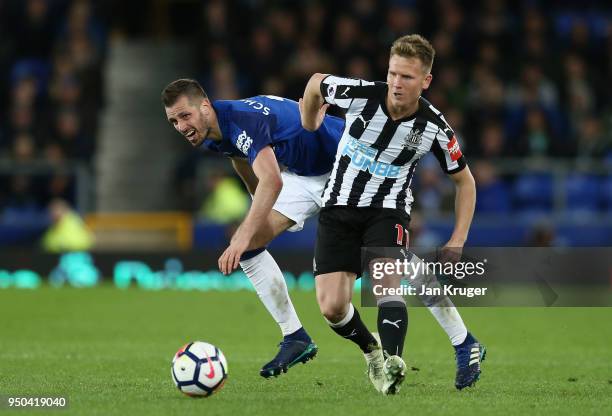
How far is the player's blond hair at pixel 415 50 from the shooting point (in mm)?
6809

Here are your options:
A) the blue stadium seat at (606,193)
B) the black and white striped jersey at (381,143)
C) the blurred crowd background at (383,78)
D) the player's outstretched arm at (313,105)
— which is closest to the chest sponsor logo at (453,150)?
the black and white striped jersey at (381,143)

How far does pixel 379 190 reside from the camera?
7.16 m

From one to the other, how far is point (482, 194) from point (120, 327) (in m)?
6.61

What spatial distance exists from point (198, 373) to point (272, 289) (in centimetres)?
106

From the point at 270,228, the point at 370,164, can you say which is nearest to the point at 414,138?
the point at 370,164

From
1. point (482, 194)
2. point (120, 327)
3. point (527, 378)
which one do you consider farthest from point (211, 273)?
point (527, 378)

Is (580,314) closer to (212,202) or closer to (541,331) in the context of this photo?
(541,331)

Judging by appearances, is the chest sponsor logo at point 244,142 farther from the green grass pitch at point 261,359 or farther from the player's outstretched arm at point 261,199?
the green grass pitch at point 261,359

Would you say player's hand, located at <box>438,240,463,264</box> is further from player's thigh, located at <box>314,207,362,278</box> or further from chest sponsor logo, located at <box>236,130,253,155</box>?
chest sponsor logo, located at <box>236,130,253,155</box>

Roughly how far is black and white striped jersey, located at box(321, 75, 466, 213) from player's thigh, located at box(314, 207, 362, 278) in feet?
0.27

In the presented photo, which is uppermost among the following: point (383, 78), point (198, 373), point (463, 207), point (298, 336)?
point (463, 207)

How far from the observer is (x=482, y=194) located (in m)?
16.6

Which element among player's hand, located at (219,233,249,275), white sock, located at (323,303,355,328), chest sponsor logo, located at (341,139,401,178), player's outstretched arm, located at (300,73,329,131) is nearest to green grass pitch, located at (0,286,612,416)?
white sock, located at (323,303,355,328)

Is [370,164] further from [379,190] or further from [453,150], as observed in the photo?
[453,150]
